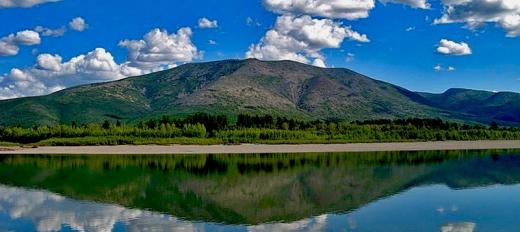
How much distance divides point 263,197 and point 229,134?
117 m

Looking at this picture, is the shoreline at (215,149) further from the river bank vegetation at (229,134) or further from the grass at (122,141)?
the river bank vegetation at (229,134)

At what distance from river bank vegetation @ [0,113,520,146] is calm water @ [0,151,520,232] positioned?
7377cm

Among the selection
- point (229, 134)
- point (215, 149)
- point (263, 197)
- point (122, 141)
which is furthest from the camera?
point (229, 134)

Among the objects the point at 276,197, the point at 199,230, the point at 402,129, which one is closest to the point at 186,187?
the point at 276,197

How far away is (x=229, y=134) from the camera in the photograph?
167125 mm

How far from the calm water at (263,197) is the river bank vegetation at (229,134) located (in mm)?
73771

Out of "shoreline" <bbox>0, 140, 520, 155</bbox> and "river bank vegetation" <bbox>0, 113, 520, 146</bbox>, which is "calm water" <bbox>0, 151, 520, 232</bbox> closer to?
"shoreline" <bbox>0, 140, 520, 155</bbox>

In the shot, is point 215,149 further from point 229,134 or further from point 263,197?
point 263,197

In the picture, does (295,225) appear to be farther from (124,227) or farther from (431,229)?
(124,227)

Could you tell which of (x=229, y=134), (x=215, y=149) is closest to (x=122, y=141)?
(x=229, y=134)

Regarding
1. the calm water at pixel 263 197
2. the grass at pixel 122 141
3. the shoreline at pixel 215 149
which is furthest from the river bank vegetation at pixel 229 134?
the calm water at pixel 263 197

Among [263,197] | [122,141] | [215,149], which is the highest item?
[122,141]

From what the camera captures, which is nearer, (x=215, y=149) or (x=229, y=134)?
(x=215, y=149)

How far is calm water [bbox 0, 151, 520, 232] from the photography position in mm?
36281
